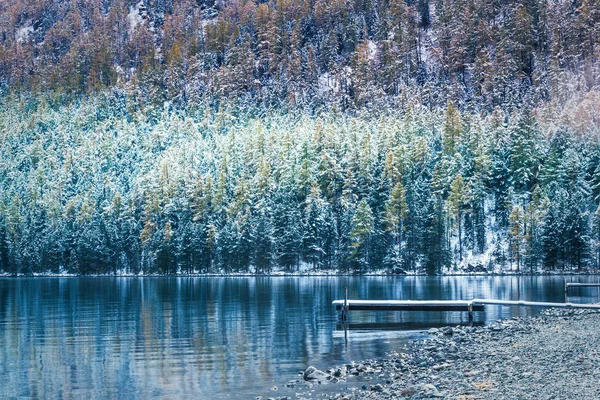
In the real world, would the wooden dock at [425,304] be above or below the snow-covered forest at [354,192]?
below

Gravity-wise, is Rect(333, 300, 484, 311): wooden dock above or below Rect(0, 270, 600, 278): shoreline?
above

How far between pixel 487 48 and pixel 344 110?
41091 mm

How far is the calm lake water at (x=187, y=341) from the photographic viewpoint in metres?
25.3

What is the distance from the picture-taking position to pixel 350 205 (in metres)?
123

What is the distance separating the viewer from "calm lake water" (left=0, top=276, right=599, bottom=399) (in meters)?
25.3

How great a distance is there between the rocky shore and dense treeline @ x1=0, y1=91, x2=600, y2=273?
3184 inches

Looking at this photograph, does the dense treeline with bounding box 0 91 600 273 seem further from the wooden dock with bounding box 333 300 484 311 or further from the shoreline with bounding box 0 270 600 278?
the wooden dock with bounding box 333 300 484 311

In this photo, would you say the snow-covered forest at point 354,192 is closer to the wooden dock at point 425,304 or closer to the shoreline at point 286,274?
the shoreline at point 286,274

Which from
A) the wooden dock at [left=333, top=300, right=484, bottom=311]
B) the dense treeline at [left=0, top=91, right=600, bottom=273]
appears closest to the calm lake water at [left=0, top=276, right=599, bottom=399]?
the wooden dock at [left=333, top=300, right=484, bottom=311]

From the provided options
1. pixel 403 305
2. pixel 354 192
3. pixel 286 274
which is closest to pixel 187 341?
pixel 403 305

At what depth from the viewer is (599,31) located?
189625 millimetres

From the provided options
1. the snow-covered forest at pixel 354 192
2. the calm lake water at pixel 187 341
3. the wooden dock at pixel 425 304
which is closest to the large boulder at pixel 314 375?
the calm lake water at pixel 187 341

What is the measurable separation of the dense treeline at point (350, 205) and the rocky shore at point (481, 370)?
80862 millimetres

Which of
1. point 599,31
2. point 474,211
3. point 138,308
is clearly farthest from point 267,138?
point 138,308
